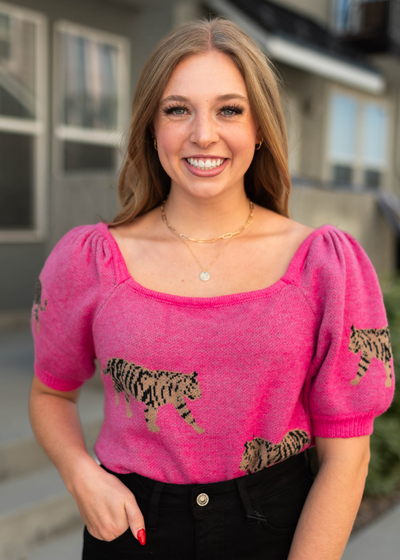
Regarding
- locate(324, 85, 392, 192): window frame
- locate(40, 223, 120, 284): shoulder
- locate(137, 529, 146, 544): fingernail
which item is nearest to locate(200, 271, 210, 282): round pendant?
locate(40, 223, 120, 284): shoulder

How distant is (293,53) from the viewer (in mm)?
7227

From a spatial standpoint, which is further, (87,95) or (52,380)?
(87,95)

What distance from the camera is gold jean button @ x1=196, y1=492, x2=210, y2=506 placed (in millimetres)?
1366

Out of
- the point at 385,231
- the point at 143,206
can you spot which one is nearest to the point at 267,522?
the point at 143,206

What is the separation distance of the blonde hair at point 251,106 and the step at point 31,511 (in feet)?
6.54

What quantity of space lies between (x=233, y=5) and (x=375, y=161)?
5770 millimetres

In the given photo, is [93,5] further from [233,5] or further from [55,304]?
[55,304]

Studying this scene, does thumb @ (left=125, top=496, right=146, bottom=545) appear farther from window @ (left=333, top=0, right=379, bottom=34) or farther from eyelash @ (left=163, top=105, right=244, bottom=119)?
window @ (left=333, top=0, right=379, bottom=34)

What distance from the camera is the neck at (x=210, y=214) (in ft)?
5.02

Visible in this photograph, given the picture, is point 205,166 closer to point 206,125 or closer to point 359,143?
point 206,125

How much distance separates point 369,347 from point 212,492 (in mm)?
508

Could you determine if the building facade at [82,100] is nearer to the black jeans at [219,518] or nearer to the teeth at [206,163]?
the teeth at [206,163]

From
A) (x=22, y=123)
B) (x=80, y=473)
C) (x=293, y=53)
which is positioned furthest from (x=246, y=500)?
(x=293, y=53)

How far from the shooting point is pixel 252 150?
4.80 ft
